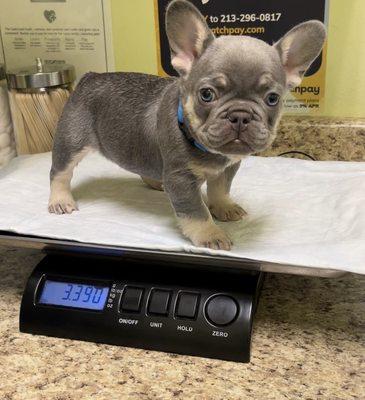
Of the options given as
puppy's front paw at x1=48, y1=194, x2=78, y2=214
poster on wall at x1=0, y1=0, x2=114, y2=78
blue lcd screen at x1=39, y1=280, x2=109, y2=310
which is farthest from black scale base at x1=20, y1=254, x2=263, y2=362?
poster on wall at x1=0, y1=0, x2=114, y2=78

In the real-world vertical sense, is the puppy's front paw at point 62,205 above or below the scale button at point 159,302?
above

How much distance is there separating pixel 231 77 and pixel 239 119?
0.05 m

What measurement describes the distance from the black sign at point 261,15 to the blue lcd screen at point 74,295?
65 centimetres

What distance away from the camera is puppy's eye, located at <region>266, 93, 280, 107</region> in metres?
0.72

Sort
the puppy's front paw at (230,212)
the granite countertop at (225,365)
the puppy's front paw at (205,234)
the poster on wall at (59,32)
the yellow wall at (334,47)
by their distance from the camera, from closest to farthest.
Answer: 1. the granite countertop at (225,365)
2. the puppy's front paw at (205,234)
3. the puppy's front paw at (230,212)
4. the yellow wall at (334,47)
5. the poster on wall at (59,32)

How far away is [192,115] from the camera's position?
2.47 feet

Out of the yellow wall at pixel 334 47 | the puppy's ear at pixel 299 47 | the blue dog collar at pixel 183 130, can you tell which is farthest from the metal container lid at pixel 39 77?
the puppy's ear at pixel 299 47

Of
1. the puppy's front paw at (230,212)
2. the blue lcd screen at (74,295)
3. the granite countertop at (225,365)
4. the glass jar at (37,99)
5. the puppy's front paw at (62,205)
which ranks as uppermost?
the glass jar at (37,99)

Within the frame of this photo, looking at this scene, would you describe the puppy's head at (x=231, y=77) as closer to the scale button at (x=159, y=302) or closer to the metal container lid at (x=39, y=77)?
the scale button at (x=159, y=302)

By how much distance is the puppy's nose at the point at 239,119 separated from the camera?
0.69 m

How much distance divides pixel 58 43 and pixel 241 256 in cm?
80

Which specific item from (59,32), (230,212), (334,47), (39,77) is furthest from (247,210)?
(59,32)

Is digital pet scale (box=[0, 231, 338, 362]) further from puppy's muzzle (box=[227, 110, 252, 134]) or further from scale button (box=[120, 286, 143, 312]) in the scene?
puppy's muzzle (box=[227, 110, 252, 134])

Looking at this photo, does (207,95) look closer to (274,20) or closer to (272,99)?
(272,99)
